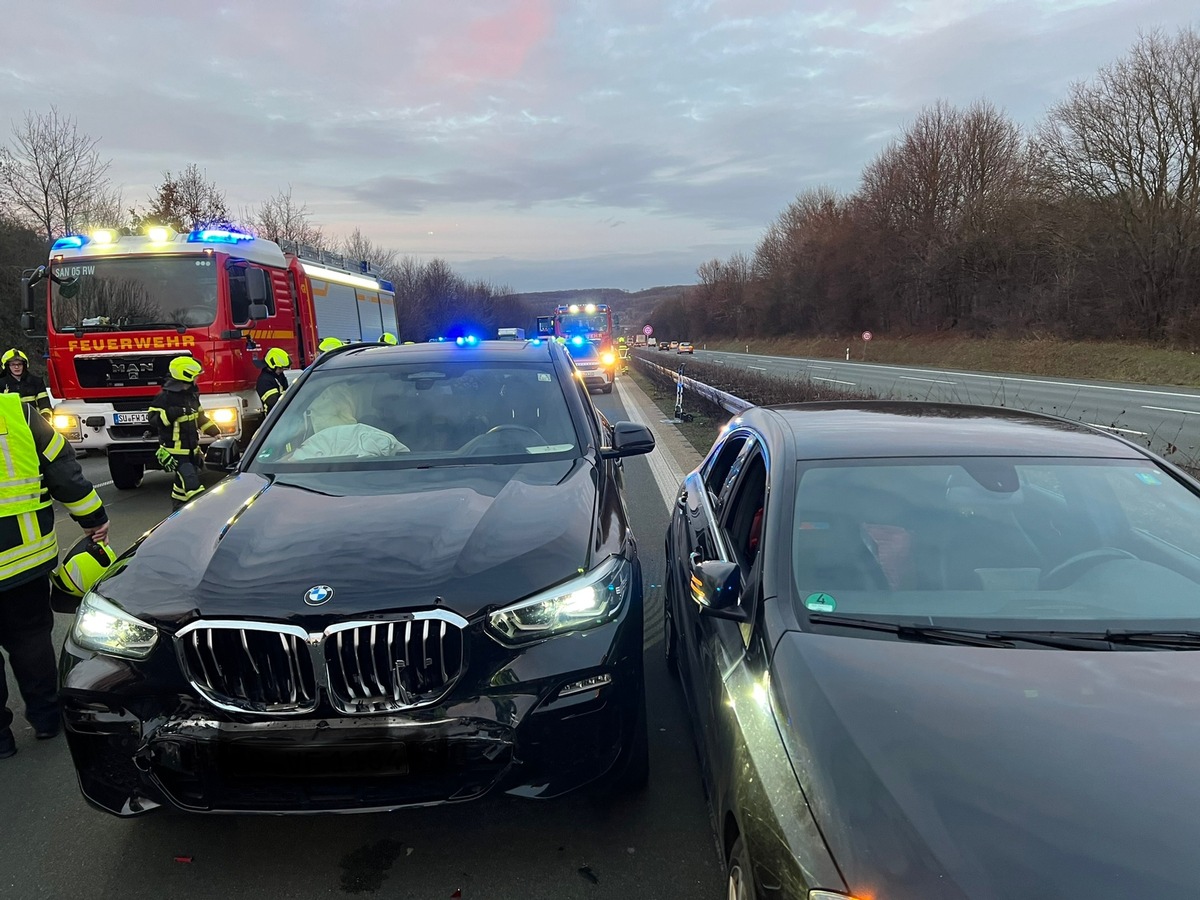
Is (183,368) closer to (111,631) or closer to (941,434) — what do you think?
(111,631)

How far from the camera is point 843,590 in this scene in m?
2.35

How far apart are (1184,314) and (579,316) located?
23.3 meters

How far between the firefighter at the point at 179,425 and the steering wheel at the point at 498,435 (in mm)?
4816

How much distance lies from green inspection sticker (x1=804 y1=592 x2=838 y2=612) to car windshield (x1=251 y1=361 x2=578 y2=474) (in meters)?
1.78

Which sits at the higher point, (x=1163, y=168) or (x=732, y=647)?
Result: (x=1163, y=168)

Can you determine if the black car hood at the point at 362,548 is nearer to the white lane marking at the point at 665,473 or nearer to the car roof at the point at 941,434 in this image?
the car roof at the point at 941,434

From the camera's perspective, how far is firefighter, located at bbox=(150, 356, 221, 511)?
300 inches

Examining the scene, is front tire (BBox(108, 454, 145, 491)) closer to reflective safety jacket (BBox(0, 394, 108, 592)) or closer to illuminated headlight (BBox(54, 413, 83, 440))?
illuminated headlight (BBox(54, 413, 83, 440))

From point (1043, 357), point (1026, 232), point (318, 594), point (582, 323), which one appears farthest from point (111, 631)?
point (1026, 232)

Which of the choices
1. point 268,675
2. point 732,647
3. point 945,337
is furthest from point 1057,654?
point 945,337

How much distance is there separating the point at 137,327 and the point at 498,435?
8.01m

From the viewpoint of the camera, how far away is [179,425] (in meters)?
7.73

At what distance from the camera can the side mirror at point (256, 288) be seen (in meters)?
10.4

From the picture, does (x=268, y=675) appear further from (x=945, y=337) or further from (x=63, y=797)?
(x=945, y=337)
